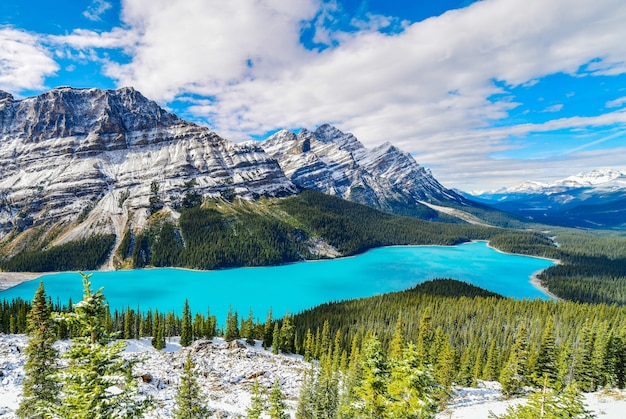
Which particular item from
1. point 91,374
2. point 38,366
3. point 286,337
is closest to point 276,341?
point 286,337

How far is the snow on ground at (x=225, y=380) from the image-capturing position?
38.1 m

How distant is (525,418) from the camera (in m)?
17.5

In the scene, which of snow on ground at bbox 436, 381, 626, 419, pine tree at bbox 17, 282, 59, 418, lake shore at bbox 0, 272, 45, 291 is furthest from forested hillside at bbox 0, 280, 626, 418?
lake shore at bbox 0, 272, 45, 291

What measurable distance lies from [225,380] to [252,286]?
333ft

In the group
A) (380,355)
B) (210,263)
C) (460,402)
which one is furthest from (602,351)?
(210,263)

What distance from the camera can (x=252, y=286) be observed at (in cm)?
15338

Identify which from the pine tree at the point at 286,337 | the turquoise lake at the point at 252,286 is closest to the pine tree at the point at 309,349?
the pine tree at the point at 286,337

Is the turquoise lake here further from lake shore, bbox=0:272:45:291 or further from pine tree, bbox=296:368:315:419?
pine tree, bbox=296:368:315:419

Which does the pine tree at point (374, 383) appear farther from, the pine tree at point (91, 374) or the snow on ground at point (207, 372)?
the snow on ground at point (207, 372)

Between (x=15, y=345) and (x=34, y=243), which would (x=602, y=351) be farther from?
(x=34, y=243)

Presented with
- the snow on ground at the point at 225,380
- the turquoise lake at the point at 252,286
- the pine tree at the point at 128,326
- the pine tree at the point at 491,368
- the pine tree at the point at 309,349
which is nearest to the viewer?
the snow on ground at the point at 225,380

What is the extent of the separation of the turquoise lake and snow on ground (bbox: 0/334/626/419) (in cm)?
4435

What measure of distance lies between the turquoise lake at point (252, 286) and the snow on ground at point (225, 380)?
44.3m

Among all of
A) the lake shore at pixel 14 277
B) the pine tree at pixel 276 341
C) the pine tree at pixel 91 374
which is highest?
the pine tree at pixel 91 374
